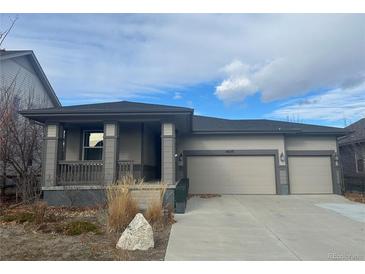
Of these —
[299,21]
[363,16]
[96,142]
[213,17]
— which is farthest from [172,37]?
[363,16]

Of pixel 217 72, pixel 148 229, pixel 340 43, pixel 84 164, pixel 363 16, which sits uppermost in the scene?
pixel 217 72

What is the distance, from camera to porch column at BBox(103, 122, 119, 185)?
9.46 metres

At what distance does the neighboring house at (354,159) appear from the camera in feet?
49.0

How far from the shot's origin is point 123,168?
9.92m

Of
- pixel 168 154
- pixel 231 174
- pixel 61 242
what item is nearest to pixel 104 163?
pixel 168 154

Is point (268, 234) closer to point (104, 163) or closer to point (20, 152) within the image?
point (104, 163)

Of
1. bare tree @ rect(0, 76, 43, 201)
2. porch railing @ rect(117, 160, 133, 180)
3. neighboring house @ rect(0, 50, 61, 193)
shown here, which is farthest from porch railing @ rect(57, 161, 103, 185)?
neighboring house @ rect(0, 50, 61, 193)

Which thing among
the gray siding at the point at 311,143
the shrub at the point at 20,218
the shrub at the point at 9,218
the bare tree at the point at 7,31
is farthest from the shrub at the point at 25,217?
the gray siding at the point at 311,143

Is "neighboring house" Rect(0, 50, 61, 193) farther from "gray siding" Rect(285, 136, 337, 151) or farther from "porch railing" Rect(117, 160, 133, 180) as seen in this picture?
"gray siding" Rect(285, 136, 337, 151)

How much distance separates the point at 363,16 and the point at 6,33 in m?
8.92

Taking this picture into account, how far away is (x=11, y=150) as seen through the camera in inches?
400

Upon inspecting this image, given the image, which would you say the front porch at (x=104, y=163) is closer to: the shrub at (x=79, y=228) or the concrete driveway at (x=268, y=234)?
the concrete driveway at (x=268, y=234)

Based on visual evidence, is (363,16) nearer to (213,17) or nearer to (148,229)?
(213,17)

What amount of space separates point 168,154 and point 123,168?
6.13 ft
